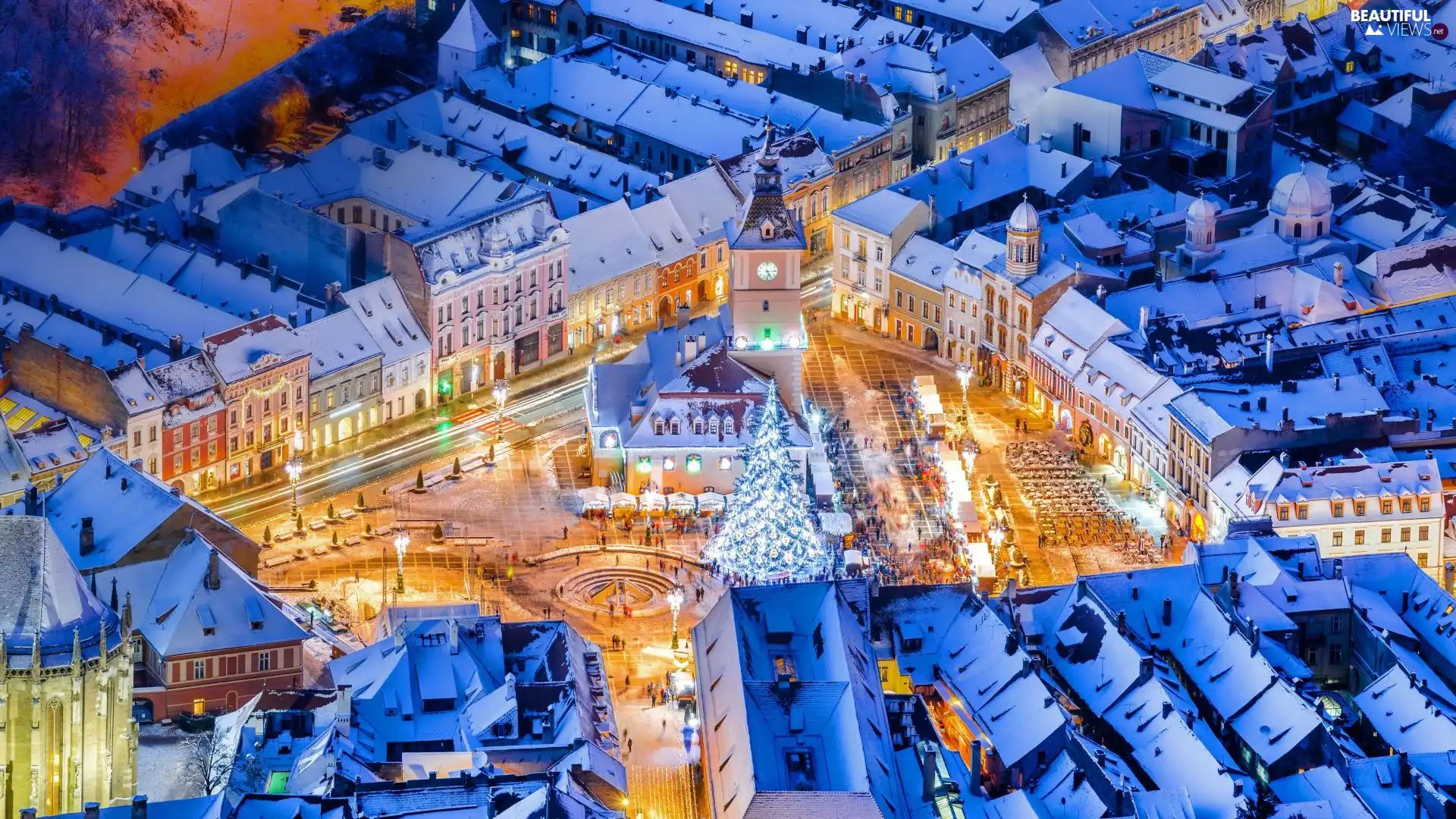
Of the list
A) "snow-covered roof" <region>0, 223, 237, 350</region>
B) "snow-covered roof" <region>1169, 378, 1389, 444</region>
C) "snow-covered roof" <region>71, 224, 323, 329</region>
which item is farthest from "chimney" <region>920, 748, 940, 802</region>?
"snow-covered roof" <region>71, 224, 323, 329</region>

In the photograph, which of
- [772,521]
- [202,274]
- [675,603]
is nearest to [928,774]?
[772,521]

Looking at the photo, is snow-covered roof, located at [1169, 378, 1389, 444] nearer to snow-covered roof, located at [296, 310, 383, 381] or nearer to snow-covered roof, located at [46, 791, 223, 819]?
snow-covered roof, located at [296, 310, 383, 381]

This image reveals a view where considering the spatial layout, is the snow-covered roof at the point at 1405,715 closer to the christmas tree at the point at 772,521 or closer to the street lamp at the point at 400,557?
the christmas tree at the point at 772,521

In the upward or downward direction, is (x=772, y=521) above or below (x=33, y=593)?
above

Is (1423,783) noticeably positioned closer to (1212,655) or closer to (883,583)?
(1212,655)

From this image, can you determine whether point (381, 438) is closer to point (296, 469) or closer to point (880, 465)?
point (296, 469)

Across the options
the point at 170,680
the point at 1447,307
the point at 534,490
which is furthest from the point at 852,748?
the point at 1447,307
